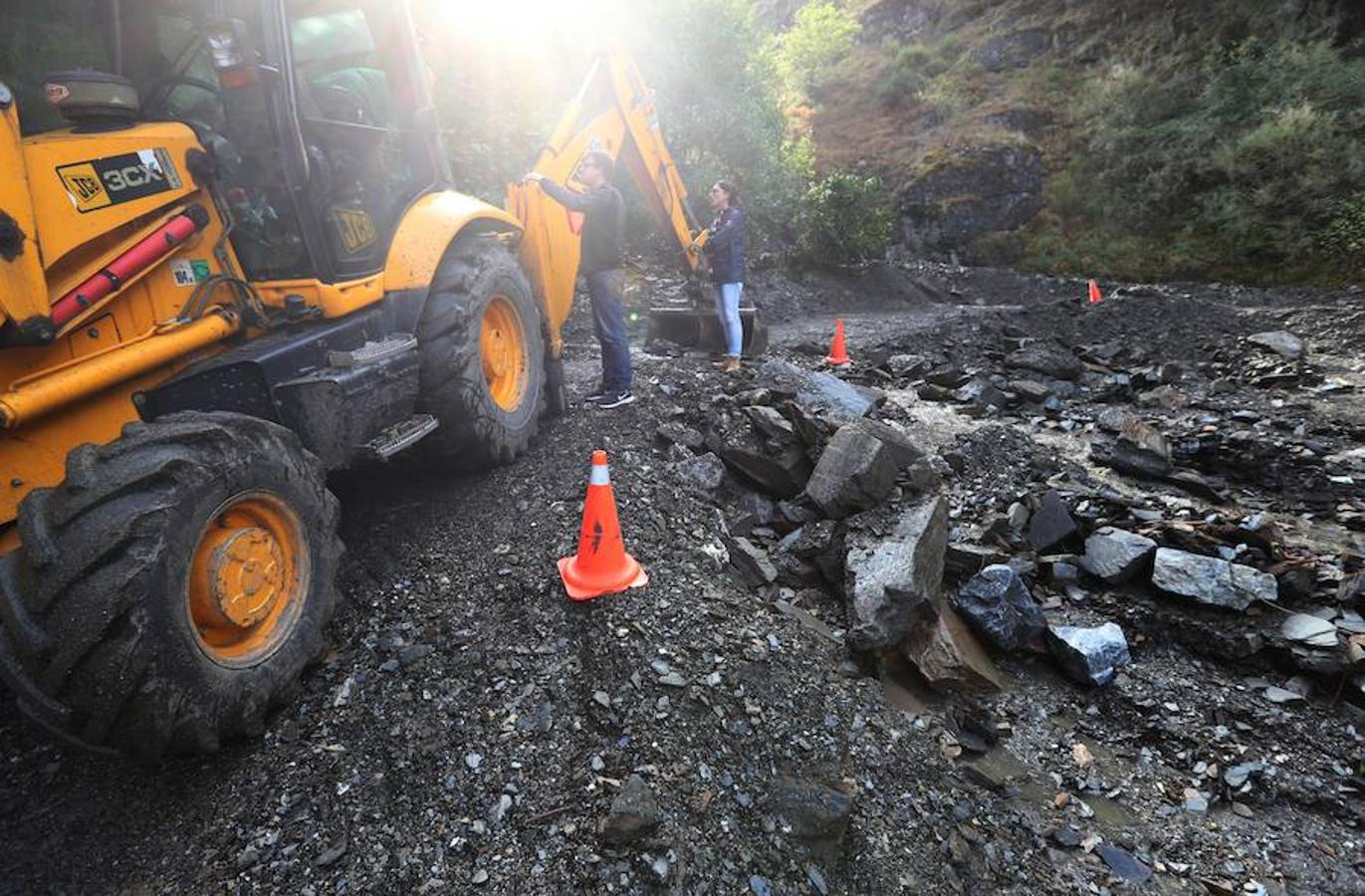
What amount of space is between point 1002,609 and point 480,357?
126 inches

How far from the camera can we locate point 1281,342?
8438mm

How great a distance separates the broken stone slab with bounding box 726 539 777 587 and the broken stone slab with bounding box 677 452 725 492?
24.9 inches

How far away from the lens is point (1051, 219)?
17422 mm

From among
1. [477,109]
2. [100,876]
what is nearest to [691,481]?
[100,876]

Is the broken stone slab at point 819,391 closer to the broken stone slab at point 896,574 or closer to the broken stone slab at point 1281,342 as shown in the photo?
the broken stone slab at point 896,574

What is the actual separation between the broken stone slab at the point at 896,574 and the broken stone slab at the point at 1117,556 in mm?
1028

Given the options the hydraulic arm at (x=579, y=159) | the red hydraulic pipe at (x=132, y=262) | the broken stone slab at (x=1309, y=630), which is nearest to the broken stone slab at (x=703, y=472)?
the hydraulic arm at (x=579, y=159)

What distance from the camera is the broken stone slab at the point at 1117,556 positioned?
411 centimetres

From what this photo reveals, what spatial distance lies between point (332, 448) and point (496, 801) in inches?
65.6

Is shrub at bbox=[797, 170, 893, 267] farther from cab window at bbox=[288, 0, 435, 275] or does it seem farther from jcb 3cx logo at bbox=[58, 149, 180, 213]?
jcb 3cx logo at bbox=[58, 149, 180, 213]

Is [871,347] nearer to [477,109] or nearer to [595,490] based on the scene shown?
[477,109]

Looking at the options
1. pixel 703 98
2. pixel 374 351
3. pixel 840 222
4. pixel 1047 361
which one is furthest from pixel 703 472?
pixel 703 98

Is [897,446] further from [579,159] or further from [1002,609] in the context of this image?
[579,159]

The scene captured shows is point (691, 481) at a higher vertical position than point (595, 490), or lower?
lower
